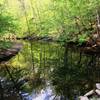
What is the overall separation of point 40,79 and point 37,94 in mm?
5081

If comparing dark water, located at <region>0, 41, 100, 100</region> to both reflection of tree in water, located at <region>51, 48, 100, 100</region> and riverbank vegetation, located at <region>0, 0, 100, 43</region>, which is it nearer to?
reflection of tree in water, located at <region>51, 48, 100, 100</region>

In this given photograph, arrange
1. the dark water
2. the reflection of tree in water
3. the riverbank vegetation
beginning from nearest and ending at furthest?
the dark water → the reflection of tree in water → the riverbank vegetation

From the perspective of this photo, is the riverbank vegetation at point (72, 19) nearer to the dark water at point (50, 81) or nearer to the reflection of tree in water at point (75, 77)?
the dark water at point (50, 81)

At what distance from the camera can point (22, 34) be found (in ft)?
317

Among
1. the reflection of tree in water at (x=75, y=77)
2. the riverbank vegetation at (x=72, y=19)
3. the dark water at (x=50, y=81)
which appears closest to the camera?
the dark water at (x=50, y=81)

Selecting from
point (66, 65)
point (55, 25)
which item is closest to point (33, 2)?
point (55, 25)

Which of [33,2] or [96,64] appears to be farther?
[33,2]

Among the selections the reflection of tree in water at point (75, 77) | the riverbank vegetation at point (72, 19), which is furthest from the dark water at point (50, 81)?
the riverbank vegetation at point (72, 19)

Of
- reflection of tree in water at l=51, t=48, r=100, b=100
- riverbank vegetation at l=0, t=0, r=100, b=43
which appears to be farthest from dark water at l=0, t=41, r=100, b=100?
riverbank vegetation at l=0, t=0, r=100, b=43

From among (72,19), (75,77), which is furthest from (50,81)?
(72,19)

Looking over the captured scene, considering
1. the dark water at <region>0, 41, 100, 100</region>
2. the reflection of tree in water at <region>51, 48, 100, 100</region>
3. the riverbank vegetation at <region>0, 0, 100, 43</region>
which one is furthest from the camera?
the riverbank vegetation at <region>0, 0, 100, 43</region>

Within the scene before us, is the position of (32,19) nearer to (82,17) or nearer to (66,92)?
(82,17)

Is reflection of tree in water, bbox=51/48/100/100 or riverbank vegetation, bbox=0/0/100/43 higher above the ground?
riverbank vegetation, bbox=0/0/100/43

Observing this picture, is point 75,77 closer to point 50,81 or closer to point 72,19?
point 50,81
